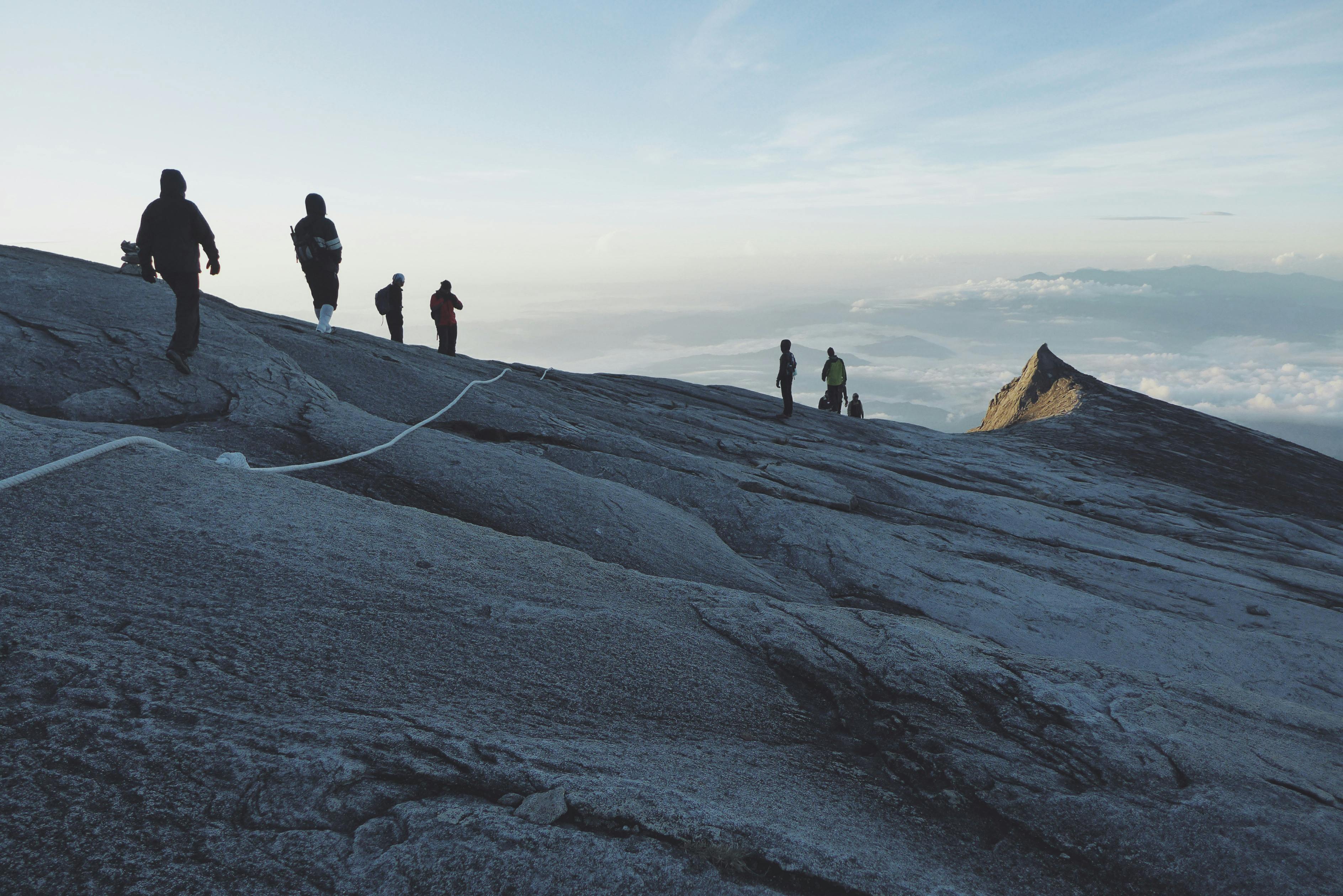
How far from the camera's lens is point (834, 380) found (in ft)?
84.5

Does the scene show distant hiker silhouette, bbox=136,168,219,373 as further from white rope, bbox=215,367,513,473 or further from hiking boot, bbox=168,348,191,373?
white rope, bbox=215,367,513,473

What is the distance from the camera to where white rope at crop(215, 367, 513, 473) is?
20.7ft

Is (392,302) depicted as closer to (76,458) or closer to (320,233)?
(320,233)

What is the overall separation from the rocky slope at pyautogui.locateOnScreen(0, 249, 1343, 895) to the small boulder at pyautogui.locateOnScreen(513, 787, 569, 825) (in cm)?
2

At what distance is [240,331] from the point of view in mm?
11195

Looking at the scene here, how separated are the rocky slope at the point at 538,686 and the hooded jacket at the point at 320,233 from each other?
3.52 metres

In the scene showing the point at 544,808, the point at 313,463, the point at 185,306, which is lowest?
the point at 544,808

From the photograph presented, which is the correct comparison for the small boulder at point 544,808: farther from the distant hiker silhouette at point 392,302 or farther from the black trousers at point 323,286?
the distant hiker silhouette at point 392,302

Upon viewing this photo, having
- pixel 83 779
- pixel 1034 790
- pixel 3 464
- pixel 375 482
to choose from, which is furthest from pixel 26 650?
pixel 1034 790

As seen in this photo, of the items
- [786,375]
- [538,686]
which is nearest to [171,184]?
[538,686]

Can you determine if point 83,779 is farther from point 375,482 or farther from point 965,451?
point 965,451

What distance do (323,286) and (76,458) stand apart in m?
9.54

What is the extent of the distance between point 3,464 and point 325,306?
31.5 feet

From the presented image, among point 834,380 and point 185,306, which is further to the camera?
point 834,380
